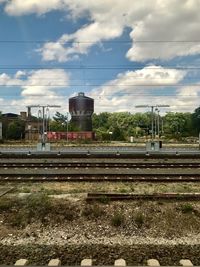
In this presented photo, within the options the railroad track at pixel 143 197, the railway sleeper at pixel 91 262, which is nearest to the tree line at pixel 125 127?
the railroad track at pixel 143 197

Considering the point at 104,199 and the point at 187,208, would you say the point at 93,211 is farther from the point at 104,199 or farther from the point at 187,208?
the point at 187,208

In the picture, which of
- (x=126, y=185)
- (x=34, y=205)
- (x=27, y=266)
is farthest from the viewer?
(x=126, y=185)

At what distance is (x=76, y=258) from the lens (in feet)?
26.8

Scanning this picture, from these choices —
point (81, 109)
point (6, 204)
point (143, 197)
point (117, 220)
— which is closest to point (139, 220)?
point (117, 220)

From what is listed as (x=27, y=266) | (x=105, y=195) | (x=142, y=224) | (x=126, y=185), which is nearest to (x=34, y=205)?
(x=105, y=195)

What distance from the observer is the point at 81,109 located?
13575 centimetres

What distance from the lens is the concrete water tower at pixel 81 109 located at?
135250mm

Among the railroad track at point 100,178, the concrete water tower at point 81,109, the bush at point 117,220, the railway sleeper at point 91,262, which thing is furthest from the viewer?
the concrete water tower at point 81,109

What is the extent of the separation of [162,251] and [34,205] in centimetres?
481

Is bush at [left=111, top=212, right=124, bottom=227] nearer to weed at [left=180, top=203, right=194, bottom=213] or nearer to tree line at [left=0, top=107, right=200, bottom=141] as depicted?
weed at [left=180, top=203, right=194, bottom=213]

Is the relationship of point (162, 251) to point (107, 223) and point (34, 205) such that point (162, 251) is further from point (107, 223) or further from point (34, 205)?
point (34, 205)

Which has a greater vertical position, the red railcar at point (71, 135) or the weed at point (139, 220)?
the red railcar at point (71, 135)

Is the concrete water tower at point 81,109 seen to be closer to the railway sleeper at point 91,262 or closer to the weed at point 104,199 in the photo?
the weed at point 104,199

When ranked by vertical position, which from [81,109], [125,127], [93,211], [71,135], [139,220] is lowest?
[139,220]
